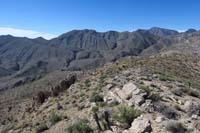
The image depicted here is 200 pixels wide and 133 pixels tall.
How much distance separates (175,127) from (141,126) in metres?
1.10

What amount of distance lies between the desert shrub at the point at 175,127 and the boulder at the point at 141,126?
610 millimetres

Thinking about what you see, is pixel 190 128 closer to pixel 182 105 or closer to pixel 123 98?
pixel 182 105

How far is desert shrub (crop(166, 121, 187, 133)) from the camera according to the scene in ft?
31.7

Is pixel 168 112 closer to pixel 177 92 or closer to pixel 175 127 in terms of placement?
pixel 175 127

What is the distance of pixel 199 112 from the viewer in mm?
11922

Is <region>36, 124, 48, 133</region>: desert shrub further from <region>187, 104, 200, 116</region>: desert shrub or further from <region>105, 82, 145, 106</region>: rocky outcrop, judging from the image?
<region>187, 104, 200, 116</region>: desert shrub

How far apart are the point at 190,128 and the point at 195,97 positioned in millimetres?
7635

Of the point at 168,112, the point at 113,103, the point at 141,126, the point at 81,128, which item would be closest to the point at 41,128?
the point at 113,103

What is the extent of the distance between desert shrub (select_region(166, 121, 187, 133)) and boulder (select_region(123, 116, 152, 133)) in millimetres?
610

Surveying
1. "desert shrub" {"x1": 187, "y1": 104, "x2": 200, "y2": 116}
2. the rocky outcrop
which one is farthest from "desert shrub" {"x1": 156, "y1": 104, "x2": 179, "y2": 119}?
the rocky outcrop

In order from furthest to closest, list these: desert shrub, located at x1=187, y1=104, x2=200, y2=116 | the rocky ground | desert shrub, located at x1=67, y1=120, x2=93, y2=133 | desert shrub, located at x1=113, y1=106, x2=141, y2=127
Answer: desert shrub, located at x1=187, y1=104, x2=200, y2=116
desert shrub, located at x1=67, y1=120, x2=93, y2=133
desert shrub, located at x1=113, y1=106, x2=141, y2=127
the rocky ground

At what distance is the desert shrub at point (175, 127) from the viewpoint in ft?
31.7

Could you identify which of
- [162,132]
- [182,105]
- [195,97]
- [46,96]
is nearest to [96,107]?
[182,105]

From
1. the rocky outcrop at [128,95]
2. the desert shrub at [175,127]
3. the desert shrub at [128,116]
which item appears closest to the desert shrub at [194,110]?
the rocky outcrop at [128,95]
